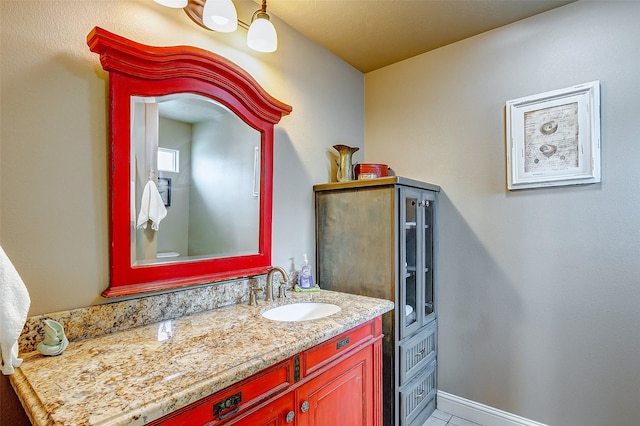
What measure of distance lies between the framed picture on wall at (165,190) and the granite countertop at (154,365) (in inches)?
20.7

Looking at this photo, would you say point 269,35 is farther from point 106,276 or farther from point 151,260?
point 106,276

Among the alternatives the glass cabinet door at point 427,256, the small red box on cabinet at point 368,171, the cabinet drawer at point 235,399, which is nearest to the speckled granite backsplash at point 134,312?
the cabinet drawer at point 235,399

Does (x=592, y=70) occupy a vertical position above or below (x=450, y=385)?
above

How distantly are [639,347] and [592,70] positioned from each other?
5.04 feet

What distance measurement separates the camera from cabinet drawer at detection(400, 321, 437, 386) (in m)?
1.88

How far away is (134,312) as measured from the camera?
1277 mm

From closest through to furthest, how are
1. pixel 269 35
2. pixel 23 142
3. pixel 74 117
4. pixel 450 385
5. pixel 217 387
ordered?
1. pixel 217 387
2. pixel 23 142
3. pixel 74 117
4. pixel 269 35
5. pixel 450 385

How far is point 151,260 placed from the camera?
1.34m

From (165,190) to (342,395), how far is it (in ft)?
3.93

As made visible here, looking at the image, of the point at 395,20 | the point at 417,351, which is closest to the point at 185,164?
the point at 395,20

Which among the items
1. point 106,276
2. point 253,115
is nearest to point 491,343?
point 253,115

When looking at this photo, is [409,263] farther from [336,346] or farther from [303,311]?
[336,346]

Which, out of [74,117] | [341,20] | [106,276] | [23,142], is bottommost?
[106,276]

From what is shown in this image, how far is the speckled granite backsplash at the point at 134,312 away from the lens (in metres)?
1.06
